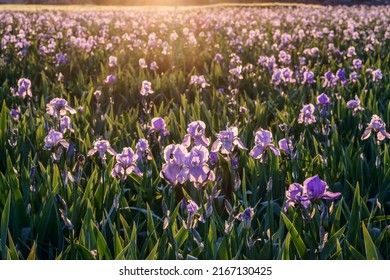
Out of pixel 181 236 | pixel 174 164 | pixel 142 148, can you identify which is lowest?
pixel 181 236

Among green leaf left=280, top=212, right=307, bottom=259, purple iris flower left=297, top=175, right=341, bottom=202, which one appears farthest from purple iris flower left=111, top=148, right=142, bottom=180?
purple iris flower left=297, top=175, right=341, bottom=202

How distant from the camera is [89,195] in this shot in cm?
228

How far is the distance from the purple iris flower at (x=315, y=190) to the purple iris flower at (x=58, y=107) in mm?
1461

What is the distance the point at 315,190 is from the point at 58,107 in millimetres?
1606

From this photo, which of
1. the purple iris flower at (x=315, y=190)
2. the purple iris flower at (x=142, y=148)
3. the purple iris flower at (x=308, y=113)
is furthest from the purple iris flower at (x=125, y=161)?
the purple iris flower at (x=308, y=113)

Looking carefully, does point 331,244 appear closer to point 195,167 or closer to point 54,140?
point 195,167

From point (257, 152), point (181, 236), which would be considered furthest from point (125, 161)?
point (257, 152)

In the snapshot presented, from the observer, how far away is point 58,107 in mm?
2770

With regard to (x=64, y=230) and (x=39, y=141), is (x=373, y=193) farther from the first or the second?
(x=39, y=141)

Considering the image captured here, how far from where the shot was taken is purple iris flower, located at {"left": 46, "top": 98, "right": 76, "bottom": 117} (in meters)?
2.71

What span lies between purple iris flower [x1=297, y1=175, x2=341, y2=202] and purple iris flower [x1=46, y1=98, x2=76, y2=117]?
4.79 ft

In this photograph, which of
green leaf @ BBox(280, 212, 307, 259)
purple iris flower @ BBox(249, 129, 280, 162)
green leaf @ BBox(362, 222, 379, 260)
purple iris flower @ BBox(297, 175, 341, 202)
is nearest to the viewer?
purple iris flower @ BBox(297, 175, 341, 202)

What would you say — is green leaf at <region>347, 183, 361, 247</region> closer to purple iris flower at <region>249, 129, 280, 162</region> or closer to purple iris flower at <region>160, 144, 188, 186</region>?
purple iris flower at <region>249, 129, 280, 162</region>

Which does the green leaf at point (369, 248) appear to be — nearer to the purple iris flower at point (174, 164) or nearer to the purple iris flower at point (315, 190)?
the purple iris flower at point (315, 190)
